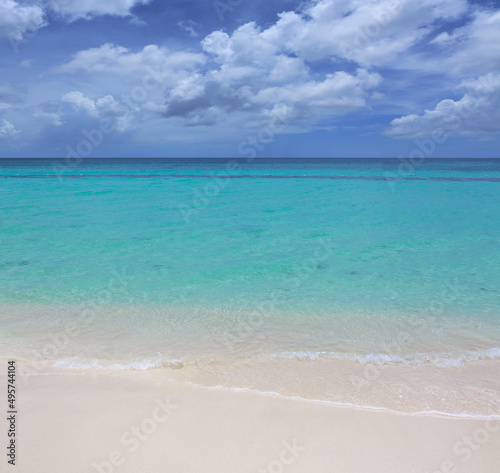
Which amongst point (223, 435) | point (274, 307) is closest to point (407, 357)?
point (274, 307)

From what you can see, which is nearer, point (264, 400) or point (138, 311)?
point (264, 400)

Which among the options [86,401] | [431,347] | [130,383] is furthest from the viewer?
[431,347]

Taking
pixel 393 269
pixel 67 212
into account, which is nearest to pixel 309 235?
pixel 393 269

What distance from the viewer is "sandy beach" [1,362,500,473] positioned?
10.8ft

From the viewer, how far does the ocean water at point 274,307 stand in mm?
4895

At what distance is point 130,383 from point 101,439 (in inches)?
41.2

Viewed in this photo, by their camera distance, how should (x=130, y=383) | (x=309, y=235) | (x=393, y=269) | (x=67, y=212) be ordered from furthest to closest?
(x=67, y=212) < (x=309, y=235) < (x=393, y=269) < (x=130, y=383)

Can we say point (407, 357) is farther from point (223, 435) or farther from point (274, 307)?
point (223, 435)

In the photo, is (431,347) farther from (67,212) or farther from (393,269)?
(67,212)

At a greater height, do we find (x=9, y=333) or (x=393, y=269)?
(x=393, y=269)

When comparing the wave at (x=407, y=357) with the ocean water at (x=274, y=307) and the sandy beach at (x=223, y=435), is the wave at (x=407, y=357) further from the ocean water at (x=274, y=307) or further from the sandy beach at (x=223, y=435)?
the sandy beach at (x=223, y=435)

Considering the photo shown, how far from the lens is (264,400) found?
4.25 meters

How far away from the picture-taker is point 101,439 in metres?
3.58

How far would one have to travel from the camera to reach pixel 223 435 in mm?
3656
